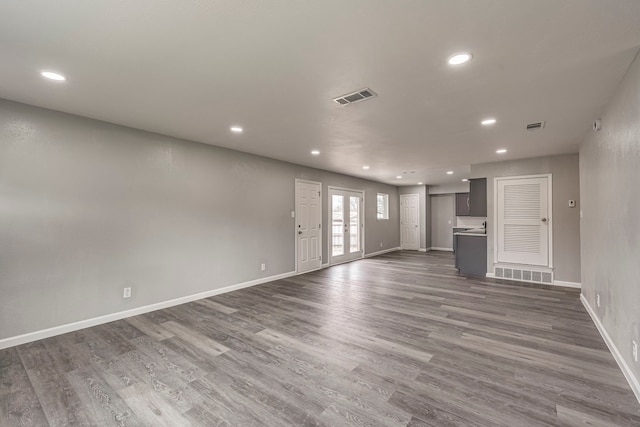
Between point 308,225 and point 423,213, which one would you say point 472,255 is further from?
point 423,213

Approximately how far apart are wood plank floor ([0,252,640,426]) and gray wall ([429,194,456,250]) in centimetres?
638

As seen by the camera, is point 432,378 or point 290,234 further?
point 290,234

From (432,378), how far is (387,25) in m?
2.59

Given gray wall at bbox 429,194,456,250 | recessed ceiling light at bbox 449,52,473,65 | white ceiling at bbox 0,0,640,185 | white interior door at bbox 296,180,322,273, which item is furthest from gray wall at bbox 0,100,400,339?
gray wall at bbox 429,194,456,250

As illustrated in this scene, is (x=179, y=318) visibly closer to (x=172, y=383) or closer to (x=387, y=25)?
(x=172, y=383)

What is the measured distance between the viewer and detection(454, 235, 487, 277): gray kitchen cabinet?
19.7ft

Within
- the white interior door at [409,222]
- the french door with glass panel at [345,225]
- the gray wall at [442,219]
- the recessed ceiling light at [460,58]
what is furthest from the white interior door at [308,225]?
the gray wall at [442,219]

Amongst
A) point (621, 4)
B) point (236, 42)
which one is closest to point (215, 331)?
point (236, 42)

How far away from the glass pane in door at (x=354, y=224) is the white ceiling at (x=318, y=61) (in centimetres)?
434

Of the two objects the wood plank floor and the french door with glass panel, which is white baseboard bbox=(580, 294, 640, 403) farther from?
the french door with glass panel

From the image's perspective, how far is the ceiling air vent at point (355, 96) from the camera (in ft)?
8.59

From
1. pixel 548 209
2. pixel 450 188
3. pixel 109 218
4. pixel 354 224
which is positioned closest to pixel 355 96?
pixel 109 218

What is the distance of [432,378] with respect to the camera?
2.26m

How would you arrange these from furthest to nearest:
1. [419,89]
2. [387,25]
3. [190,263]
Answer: [190,263] < [419,89] < [387,25]
